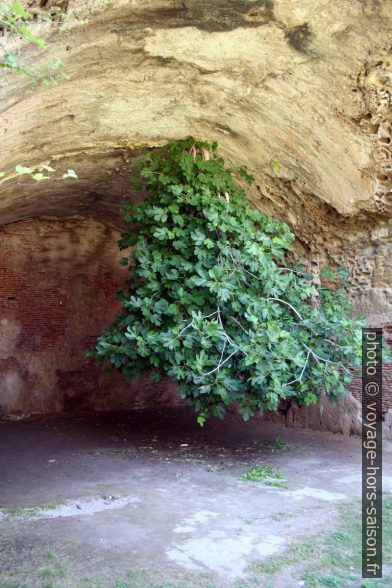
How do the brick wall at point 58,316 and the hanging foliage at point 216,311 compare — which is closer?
the hanging foliage at point 216,311

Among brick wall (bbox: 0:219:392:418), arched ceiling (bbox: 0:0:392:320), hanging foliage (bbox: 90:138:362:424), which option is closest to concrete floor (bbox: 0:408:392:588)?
hanging foliage (bbox: 90:138:362:424)

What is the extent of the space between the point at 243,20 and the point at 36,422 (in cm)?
701

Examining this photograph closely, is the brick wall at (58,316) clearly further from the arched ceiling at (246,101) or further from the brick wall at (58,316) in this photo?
the arched ceiling at (246,101)

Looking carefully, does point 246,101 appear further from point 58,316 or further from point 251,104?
point 58,316

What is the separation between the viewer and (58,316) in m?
10.8

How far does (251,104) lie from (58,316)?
6.17m

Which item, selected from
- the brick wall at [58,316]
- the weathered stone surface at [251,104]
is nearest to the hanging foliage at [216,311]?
the weathered stone surface at [251,104]

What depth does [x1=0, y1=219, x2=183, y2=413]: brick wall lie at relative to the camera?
10.5 metres

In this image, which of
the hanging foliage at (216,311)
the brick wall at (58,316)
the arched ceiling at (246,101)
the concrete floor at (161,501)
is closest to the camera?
the concrete floor at (161,501)

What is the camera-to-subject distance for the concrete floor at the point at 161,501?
3574 mm

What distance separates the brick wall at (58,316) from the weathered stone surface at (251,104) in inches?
100.0

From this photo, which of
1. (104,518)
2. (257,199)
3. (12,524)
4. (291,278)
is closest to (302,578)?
(104,518)

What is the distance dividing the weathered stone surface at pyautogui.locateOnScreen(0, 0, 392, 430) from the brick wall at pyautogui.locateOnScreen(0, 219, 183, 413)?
2.54 m

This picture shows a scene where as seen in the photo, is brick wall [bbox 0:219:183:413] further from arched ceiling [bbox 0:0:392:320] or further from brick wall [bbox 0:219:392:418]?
arched ceiling [bbox 0:0:392:320]
